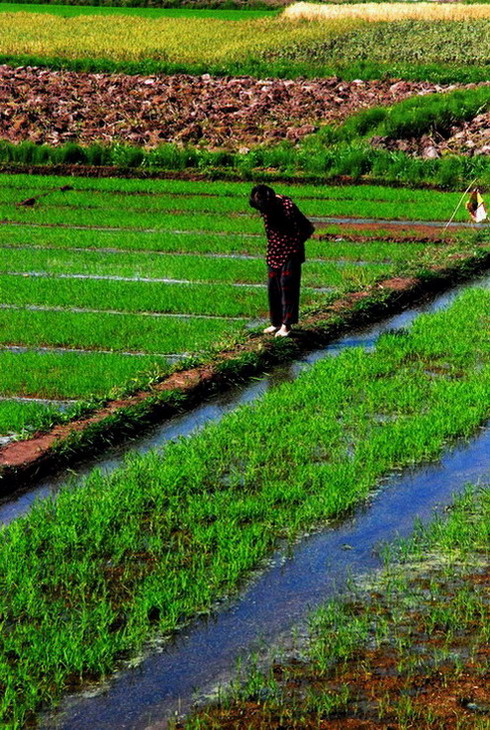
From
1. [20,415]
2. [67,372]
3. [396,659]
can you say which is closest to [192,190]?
[67,372]

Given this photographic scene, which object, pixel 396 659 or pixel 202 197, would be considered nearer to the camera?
pixel 396 659

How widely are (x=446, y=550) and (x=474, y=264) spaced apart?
7.46m

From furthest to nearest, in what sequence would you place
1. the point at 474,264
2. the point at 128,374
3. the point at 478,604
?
the point at 474,264 < the point at 128,374 < the point at 478,604

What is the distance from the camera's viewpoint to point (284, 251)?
974 centimetres

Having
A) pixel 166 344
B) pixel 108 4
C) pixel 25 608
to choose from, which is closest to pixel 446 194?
pixel 166 344

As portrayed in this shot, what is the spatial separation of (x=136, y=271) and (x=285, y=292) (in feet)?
11.9

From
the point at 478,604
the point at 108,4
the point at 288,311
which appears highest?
the point at 108,4

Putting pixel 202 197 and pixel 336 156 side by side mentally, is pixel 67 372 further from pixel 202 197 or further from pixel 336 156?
pixel 336 156

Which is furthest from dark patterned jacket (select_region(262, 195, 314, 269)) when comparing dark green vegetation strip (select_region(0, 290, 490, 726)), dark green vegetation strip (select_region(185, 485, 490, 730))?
dark green vegetation strip (select_region(185, 485, 490, 730))

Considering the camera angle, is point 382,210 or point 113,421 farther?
point 382,210

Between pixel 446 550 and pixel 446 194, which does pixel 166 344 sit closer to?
pixel 446 550

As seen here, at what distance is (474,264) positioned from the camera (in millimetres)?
13156

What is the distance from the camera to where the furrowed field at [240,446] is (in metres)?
4.90

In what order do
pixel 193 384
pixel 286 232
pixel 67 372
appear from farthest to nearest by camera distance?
pixel 286 232
pixel 67 372
pixel 193 384
